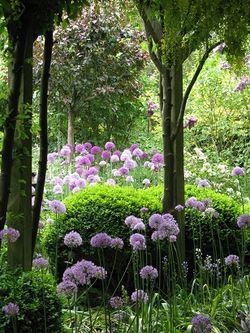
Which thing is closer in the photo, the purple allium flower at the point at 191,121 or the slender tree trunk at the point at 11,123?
the slender tree trunk at the point at 11,123

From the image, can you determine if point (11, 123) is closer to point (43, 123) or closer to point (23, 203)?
point (43, 123)

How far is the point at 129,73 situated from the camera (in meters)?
8.69

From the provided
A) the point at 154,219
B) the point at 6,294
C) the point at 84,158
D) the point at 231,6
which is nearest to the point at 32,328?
the point at 6,294

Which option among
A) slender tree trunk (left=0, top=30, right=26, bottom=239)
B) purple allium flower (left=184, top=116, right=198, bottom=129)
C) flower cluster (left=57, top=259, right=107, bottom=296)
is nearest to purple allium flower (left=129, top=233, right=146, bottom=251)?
flower cluster (left=57, top=259, right=107, bottom=296)

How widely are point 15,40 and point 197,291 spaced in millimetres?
2186

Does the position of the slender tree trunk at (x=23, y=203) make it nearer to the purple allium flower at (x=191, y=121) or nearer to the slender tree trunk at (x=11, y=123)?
the slender tree trunk at (x=11, y=123)

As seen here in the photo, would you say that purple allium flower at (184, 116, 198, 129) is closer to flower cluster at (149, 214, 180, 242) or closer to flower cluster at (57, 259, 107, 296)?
flower cluster at (149, 214, 180, 242)

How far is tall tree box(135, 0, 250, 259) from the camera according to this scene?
2693mm

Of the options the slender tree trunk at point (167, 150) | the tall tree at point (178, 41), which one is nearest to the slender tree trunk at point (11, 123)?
the tall tree at point (178, 41)

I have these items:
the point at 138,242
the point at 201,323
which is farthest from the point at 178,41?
the point at 201,323

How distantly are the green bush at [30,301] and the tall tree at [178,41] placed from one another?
1.33 meters

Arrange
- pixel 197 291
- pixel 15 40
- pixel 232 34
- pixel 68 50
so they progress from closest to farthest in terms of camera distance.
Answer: pixel 15 40, pixel 232 34, pixel 197 291, pixel 68 50

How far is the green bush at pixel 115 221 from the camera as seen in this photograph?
377cm

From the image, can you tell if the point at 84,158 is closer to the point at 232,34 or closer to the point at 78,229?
the point at 78,229
